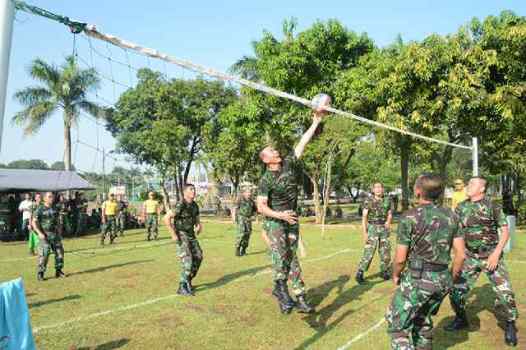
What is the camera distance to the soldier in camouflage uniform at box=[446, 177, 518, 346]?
5.76m

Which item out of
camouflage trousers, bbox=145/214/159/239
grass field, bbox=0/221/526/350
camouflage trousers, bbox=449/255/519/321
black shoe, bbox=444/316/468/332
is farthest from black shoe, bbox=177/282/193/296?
camouflage trousers, bbox=145/214/159/239

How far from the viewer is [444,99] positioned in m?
19.0

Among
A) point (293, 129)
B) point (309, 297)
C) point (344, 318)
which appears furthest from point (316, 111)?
point (293, 129)

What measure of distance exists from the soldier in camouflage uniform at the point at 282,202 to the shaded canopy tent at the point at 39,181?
1926 cm

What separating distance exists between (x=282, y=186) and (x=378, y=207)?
388 cm

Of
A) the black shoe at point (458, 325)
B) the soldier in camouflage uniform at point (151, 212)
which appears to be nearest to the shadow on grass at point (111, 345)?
the black shoe at point (458, 325)

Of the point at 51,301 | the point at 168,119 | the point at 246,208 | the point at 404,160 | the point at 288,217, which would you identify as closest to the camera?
the point at 288,217

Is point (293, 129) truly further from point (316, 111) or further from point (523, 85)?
point (316, 111)

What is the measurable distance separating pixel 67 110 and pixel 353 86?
15.7 meters

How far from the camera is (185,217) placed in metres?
8.73

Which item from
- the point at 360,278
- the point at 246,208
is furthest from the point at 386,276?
the point at 246,208

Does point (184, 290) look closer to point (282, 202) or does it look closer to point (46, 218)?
point (282, 202)

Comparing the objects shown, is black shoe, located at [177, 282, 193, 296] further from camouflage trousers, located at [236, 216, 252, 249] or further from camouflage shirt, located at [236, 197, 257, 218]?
camouflage shirt, located at [236, 197, 257, 218]

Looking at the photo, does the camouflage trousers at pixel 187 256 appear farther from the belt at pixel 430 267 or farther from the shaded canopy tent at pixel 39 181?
the shaded canopy tent at pixel 39 181
